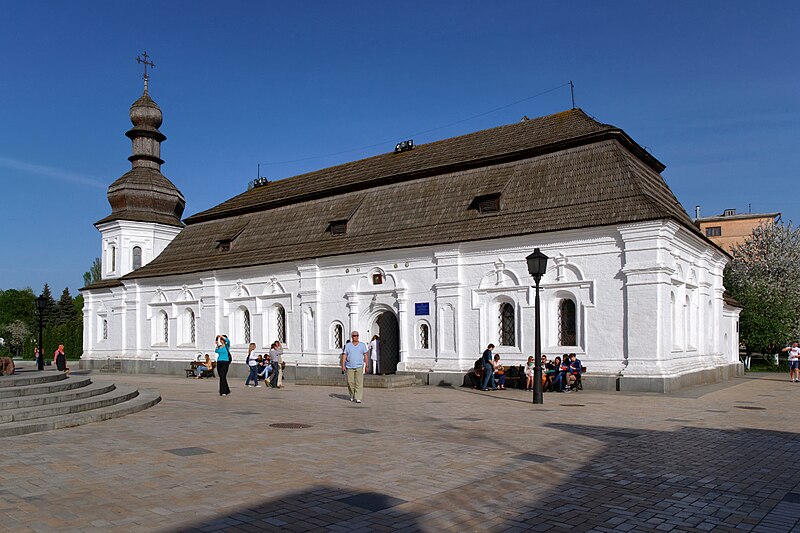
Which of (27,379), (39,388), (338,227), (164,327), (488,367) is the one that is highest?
(338,227)

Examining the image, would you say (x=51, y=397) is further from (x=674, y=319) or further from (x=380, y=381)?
(x=674, y=319)

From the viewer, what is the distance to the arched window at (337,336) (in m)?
27.4

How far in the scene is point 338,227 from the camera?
1113 inches

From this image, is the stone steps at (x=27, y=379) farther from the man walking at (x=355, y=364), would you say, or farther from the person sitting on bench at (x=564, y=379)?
the person sitting on bench at (x=564, y=379)

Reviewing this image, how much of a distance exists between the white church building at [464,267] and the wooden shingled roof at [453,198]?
71 mm

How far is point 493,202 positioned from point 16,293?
110m

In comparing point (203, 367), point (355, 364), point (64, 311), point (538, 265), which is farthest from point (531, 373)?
point (64, 311)

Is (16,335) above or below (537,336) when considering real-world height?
below

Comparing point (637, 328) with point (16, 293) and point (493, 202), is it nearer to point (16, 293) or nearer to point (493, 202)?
point (493, 202)

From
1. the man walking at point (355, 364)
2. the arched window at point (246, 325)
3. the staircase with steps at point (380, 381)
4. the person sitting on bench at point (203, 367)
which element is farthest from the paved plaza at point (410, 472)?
the arched window at point (246, 325)

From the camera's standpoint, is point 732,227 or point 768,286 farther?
point 732,227

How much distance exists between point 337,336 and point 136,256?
762 inches

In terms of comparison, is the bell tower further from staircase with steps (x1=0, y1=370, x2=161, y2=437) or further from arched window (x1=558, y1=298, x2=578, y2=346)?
arched window (x1=558, y1=298, x2=578, y2=346)

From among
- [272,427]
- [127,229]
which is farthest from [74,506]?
[127,229]
